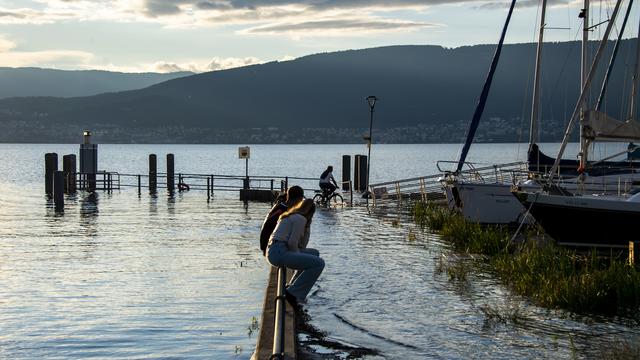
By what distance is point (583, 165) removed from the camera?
25344 millimetres

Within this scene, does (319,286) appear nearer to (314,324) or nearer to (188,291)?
(188,291)

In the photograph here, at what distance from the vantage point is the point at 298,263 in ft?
42.6

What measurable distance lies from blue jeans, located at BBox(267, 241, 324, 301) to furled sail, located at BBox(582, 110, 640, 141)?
1175cm

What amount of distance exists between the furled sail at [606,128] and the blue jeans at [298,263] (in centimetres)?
1175

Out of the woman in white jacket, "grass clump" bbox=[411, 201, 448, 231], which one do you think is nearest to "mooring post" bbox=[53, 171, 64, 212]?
"grass clump" bbox=[411, 201, 448, 231]

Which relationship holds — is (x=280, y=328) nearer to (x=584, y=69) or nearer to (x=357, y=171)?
(x=584, y=69)

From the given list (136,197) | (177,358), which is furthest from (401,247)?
(136,197)

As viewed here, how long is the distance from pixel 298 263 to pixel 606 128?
13.2m

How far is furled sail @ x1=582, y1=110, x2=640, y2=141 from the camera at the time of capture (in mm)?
23203

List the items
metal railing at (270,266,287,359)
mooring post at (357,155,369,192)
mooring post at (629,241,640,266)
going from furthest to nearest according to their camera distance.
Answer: mooring post at (357,155,369,192) < mooring post at (629,241,640,266) < metal railing at (270,266,287,359)

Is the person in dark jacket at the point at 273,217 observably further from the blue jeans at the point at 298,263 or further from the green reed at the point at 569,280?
the green reed at the point at 569,280

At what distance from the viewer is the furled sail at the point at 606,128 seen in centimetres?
2320

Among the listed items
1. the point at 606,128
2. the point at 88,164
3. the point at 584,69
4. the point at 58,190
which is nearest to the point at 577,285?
the point at 606,128

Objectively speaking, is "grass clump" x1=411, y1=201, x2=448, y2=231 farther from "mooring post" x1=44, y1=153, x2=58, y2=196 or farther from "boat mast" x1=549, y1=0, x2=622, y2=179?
"mooring post" x1=44, y1=153, x2=58, y2=196
